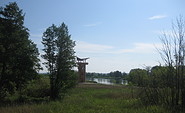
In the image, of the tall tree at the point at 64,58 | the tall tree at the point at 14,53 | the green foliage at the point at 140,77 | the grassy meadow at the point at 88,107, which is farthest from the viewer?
the tall tree at the point at 64,58

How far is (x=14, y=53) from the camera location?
53.8 ft

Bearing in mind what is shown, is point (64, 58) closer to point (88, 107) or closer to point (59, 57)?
point (59, 57)

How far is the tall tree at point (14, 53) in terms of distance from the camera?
16062 mm

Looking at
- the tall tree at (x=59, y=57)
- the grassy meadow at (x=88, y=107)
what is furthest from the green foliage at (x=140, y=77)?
the tall tree at (x=59, y=57)

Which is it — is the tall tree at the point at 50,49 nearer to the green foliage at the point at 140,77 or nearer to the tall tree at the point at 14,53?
the tall tree at the point at 14,53

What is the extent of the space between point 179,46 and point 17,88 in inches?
523

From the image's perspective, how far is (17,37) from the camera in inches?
648

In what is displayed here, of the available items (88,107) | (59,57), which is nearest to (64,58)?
(59,57)

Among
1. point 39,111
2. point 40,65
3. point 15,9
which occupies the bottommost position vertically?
point 39,111

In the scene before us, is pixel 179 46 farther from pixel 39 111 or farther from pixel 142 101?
pixel 39 111

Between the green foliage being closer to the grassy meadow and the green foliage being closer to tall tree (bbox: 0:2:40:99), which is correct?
the grassy meadow

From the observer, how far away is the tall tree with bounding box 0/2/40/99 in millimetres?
16062

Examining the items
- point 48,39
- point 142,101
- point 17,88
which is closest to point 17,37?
point 48,39

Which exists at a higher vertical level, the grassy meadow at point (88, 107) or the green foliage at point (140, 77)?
the green foliage at point (140, 77)
